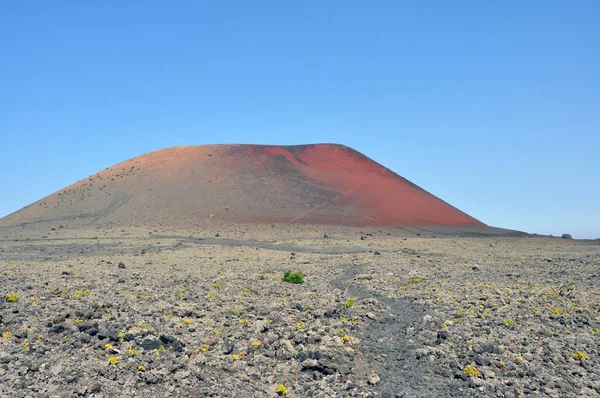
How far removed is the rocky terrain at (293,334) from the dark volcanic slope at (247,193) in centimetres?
3813

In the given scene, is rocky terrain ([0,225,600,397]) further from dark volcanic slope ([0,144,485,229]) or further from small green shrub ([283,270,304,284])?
dark volcanic slope ([0,144,485,229])

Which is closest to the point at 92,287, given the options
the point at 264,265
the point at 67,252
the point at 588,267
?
the point at 264,265

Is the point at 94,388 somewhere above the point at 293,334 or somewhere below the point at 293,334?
below

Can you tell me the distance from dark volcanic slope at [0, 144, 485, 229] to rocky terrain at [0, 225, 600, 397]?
3813 centimetres

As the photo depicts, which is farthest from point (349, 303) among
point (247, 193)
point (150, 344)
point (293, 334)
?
point (247, 193)

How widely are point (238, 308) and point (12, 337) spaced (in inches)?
207

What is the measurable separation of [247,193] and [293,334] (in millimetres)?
53639

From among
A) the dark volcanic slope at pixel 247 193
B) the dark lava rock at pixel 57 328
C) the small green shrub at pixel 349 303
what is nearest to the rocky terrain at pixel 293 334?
the dark lava rock at pixel 57 328

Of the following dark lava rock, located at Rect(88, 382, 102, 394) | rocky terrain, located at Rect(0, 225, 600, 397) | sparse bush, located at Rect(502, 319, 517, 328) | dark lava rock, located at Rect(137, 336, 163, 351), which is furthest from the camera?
sparse bush, located at Rect(502, 319, 517, 328)

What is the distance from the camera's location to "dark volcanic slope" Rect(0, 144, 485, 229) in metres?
59.4

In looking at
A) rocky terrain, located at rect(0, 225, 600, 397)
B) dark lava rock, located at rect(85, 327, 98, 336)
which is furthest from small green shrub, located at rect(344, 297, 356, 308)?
dark lava rock, located at rect(85, 327, 98, 336)

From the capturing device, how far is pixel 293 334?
11.7 metres

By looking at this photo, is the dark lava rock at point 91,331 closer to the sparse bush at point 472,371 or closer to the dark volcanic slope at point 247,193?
the sparse bush at point 472,371

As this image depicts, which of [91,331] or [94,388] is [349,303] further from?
[94,388]
